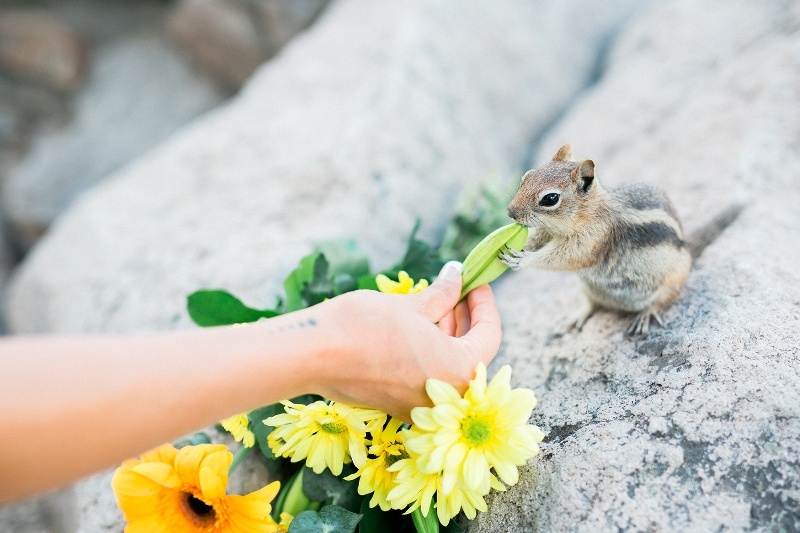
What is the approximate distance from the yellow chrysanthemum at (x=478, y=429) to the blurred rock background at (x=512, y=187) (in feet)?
0.70

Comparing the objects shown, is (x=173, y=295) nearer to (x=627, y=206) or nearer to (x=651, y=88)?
(x=627, y=206)

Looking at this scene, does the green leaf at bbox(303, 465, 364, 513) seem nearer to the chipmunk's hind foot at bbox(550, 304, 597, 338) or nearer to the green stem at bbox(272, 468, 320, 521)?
the green stem at bbox(272, 468, 320, 521)

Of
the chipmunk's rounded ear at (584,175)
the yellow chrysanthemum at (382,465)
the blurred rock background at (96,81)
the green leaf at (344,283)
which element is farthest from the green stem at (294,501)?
the blurred rock background at (96,81)

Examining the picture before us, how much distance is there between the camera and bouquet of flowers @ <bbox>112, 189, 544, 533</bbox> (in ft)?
3.55

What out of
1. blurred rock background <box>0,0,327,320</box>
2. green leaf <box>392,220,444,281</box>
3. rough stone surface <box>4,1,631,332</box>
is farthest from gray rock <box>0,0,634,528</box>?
blurred rock background <box>0,0,327,320</box>

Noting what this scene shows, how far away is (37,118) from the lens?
14.7ft

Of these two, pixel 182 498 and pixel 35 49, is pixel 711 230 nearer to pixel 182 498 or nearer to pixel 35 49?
pixel 182 498

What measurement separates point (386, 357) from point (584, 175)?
2.86 feet

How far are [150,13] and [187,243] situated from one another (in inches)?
137

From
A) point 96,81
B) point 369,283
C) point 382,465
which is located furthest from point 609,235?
point 96,81

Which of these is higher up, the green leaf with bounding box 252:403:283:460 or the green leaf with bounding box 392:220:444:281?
the green leaf with bounding box 392:220:444:281

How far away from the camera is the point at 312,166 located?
8.05ft

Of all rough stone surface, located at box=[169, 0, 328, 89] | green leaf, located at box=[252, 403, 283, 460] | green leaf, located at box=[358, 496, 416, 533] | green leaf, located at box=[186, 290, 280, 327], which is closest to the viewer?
green leaf, located at box=[358, 496, 416, 533]

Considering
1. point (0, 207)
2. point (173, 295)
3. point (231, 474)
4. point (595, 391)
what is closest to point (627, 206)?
point (595, 391)
